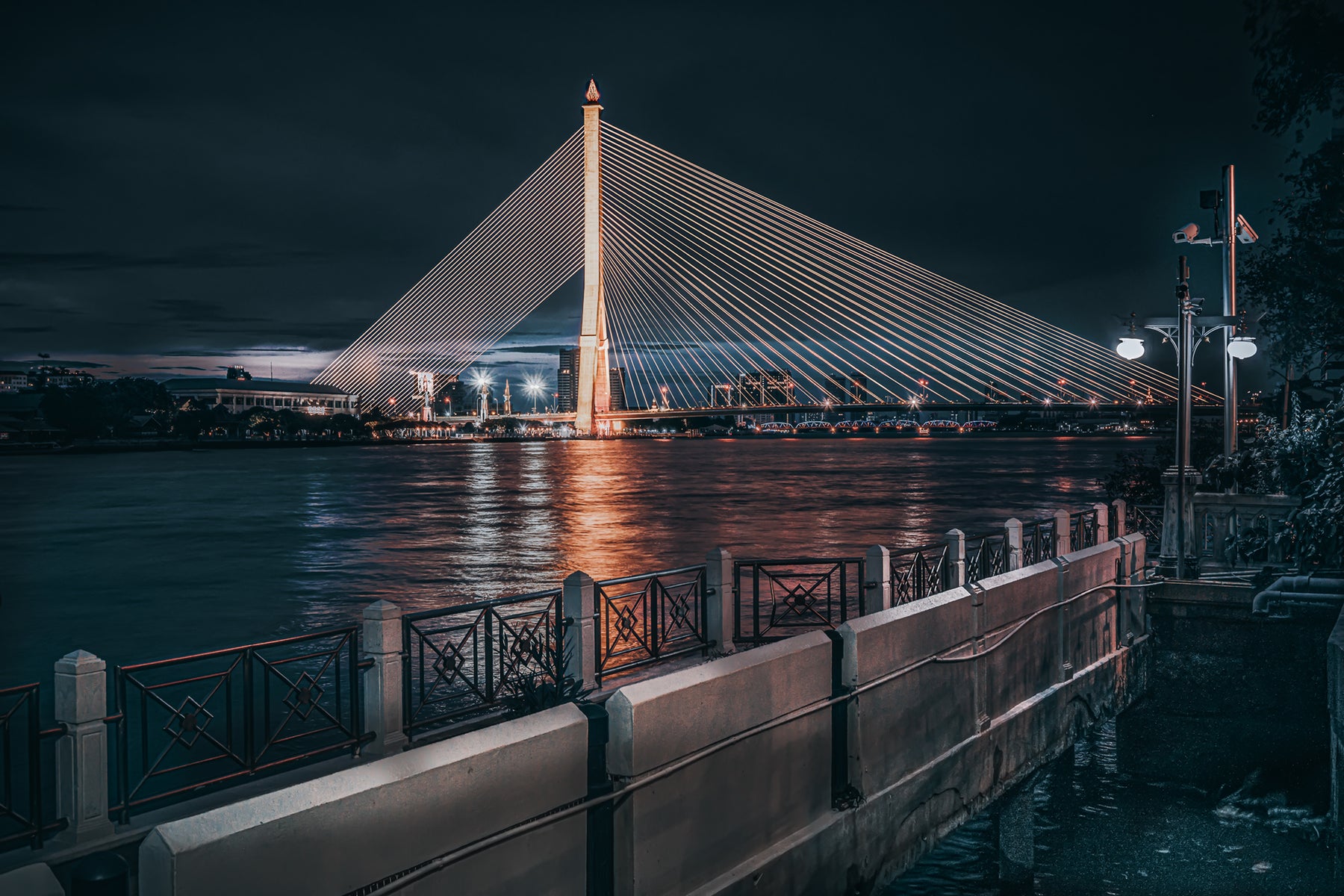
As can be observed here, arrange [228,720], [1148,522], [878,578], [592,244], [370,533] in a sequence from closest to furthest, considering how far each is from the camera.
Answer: [228,720] < [878,578] < [1148,522] < [370,533] < [592,244]

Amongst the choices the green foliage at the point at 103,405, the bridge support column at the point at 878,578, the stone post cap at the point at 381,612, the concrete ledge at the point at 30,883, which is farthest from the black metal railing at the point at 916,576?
the green foliage at the point at 103,405

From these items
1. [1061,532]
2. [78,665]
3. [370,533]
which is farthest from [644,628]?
[370,533]

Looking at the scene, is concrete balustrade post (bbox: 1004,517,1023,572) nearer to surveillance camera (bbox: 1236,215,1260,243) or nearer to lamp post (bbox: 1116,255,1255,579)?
lamp post (bbox: 1116,255,1255,579)

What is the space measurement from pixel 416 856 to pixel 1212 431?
3822cm

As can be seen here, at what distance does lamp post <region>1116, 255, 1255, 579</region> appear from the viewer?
42.3 ft

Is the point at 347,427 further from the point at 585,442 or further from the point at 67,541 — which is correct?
the point at 67,541

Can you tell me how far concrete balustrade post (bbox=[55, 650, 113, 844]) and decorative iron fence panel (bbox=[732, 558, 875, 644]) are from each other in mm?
5761

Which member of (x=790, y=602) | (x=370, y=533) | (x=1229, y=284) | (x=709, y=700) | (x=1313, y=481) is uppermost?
(x=1229, y=284)

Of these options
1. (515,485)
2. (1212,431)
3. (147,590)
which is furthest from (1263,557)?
(515,485)

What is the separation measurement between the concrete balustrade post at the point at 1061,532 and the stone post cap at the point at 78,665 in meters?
10.8

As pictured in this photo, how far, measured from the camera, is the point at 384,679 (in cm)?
724

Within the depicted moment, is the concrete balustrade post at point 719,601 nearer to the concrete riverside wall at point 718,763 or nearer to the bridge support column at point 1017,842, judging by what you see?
the bridge support column at point 1017,842

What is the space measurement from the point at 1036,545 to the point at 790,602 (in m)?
3.80

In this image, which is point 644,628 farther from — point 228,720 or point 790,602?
point 228,720
